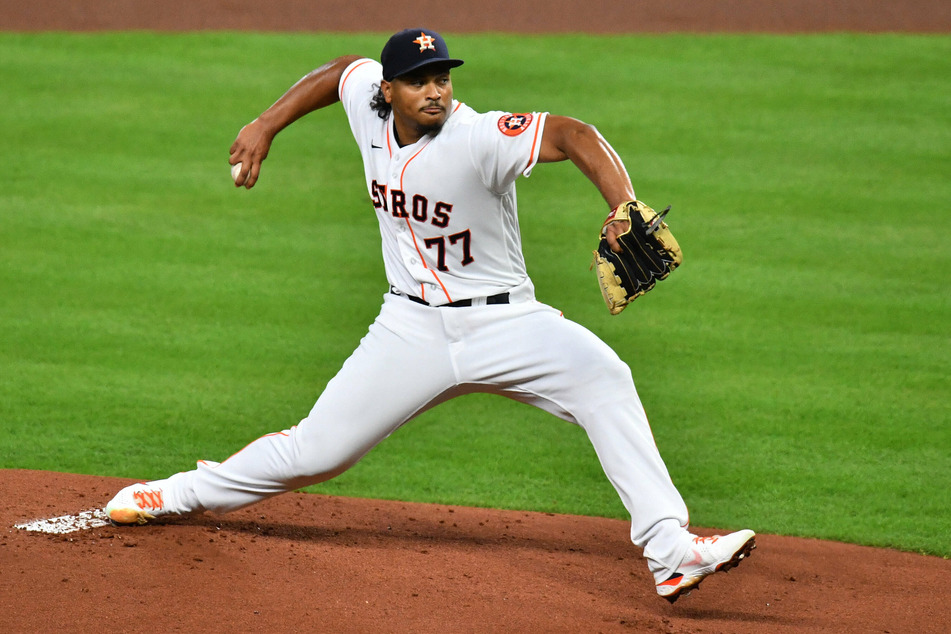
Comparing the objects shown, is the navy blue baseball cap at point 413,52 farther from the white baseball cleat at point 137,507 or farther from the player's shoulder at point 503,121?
the white baseball cleat at point 137,507

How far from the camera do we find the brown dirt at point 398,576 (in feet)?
11.4

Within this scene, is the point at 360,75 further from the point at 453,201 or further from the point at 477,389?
the point at 477,389

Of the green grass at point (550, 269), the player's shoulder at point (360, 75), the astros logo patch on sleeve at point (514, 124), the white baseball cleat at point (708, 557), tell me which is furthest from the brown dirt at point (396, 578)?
the player's shoulder at point (360, 75)

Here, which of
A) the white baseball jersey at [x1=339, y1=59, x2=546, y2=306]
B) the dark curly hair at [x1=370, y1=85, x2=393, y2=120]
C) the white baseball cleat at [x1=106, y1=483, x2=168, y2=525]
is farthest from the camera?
the white baseball cleat at [x1=106, y1=483, x2=168, y2=525]

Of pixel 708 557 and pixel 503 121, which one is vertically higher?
pixel 503 121

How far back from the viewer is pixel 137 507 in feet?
13.4

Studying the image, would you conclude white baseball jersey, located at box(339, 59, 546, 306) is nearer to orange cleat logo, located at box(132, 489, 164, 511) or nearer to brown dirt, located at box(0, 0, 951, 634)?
brown dirt, located at box(0, 0, 951, 634)

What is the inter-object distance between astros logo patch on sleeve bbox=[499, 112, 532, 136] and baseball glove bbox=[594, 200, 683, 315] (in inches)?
16.1

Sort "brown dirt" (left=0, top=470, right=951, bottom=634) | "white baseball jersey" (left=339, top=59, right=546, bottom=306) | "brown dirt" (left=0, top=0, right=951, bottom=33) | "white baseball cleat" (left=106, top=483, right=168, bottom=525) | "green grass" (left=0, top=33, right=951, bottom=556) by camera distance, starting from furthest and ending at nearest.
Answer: "brown dirt" (left=0, top=0, right=951, bottom=33), "green grass" (left=0, top=33, right=951, bottom=556), "white baseball cleat" (left=106, top=483, right=168, bottom=525), "white baseball jersey" (left=339, top=59, right=546, bottom=306), "brown dirt" (left=0, top=470, right=951, bottom=634)

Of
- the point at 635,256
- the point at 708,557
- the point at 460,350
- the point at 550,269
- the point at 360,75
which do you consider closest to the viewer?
the point at 635,256

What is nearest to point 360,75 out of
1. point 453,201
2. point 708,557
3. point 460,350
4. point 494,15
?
point 453,201

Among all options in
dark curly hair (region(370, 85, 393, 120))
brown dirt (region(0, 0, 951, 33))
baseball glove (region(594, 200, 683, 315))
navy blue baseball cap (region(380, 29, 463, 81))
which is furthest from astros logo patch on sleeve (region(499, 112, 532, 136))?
Result: brown dirt (region(0, 0, 951, 33))

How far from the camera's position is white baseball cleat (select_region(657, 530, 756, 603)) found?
355 cm

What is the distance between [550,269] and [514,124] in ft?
14.3
